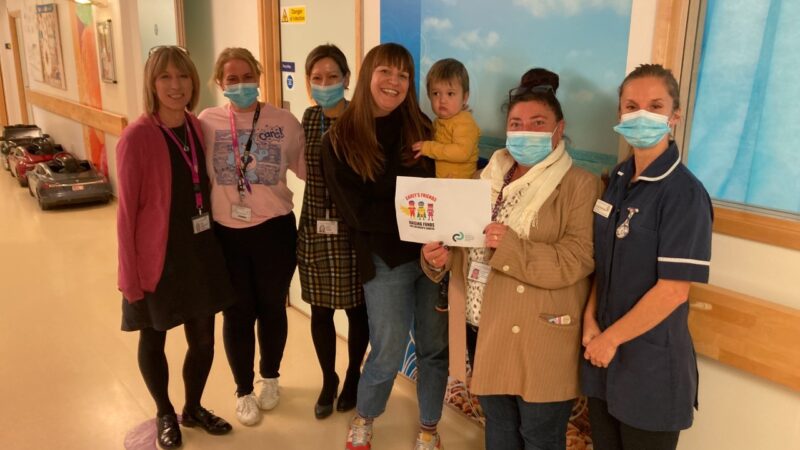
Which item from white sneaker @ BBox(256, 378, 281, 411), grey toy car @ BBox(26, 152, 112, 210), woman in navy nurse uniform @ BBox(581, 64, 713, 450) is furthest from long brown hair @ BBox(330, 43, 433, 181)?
grey toy car @ BBox(26, 152, 112, 210)

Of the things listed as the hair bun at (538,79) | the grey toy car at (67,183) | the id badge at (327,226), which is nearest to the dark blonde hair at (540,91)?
the hair bun at (538,79)

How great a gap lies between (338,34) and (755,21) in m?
2.21

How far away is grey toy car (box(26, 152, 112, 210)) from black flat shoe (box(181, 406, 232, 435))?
5004 millimetres

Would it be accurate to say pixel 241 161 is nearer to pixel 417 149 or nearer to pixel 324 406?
pixel 417 149

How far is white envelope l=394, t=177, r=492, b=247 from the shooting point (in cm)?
189

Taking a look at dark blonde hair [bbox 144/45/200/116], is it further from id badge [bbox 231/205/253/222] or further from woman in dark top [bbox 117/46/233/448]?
id badge [bbox 231/205/253/222]

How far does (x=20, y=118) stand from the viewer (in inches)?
476

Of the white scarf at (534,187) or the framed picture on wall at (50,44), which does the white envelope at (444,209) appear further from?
the framed picture on wall at (50,44)

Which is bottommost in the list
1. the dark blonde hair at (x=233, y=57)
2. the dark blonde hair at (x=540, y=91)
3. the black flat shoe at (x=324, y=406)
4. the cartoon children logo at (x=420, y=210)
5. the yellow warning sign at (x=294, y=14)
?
the black flat shoe at (x=324, y=406)

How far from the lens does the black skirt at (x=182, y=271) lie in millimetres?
2398

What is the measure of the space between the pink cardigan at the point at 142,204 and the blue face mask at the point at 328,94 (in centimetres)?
65

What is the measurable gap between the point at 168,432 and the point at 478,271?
1680mm

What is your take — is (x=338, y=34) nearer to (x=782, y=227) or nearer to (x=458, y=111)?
(x=458, y=111)

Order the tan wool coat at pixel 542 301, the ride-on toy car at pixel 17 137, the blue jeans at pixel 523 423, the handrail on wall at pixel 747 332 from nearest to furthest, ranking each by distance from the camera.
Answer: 1. the handrail on wall at pixel 747 332
2. the tan wool coat at pixel 542 301
3. the blue jeans at pixel 523 423
4. the ride-on toy car at pixel 17 137
